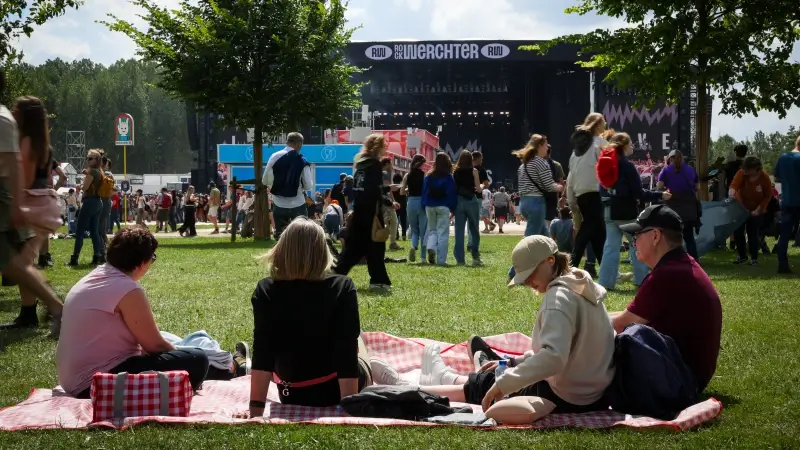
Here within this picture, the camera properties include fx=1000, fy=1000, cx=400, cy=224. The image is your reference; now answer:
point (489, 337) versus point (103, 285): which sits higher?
point (103, 285)

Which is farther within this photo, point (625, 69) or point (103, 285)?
point (625, 69)

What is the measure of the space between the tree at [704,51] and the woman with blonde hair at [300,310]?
13.1 m

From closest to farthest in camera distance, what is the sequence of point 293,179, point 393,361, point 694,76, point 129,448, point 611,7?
1. point 129,448
2. point 393,361
3. point 293,179
4. point 694,76
5. point 611,7

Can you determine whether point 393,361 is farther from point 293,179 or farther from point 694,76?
point 694,76

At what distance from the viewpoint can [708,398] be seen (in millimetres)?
5223

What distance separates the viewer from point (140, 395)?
15.5 ft

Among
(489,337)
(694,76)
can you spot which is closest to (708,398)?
(489,337)

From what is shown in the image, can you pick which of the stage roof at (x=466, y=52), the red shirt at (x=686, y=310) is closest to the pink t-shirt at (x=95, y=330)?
the red shirt at (x=686, y=310)

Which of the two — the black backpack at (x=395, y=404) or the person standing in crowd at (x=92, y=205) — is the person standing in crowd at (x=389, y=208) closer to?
the person standing in crowd at (x=92, y=205)

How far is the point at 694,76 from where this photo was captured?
55.4 ft

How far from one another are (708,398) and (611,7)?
46.7ft

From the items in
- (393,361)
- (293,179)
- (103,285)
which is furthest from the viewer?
(293,179)

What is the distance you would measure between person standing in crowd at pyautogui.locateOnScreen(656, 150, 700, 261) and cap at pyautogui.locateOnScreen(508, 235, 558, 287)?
8.19 meters

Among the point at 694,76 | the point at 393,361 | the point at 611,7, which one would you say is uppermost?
the point at 611,7
